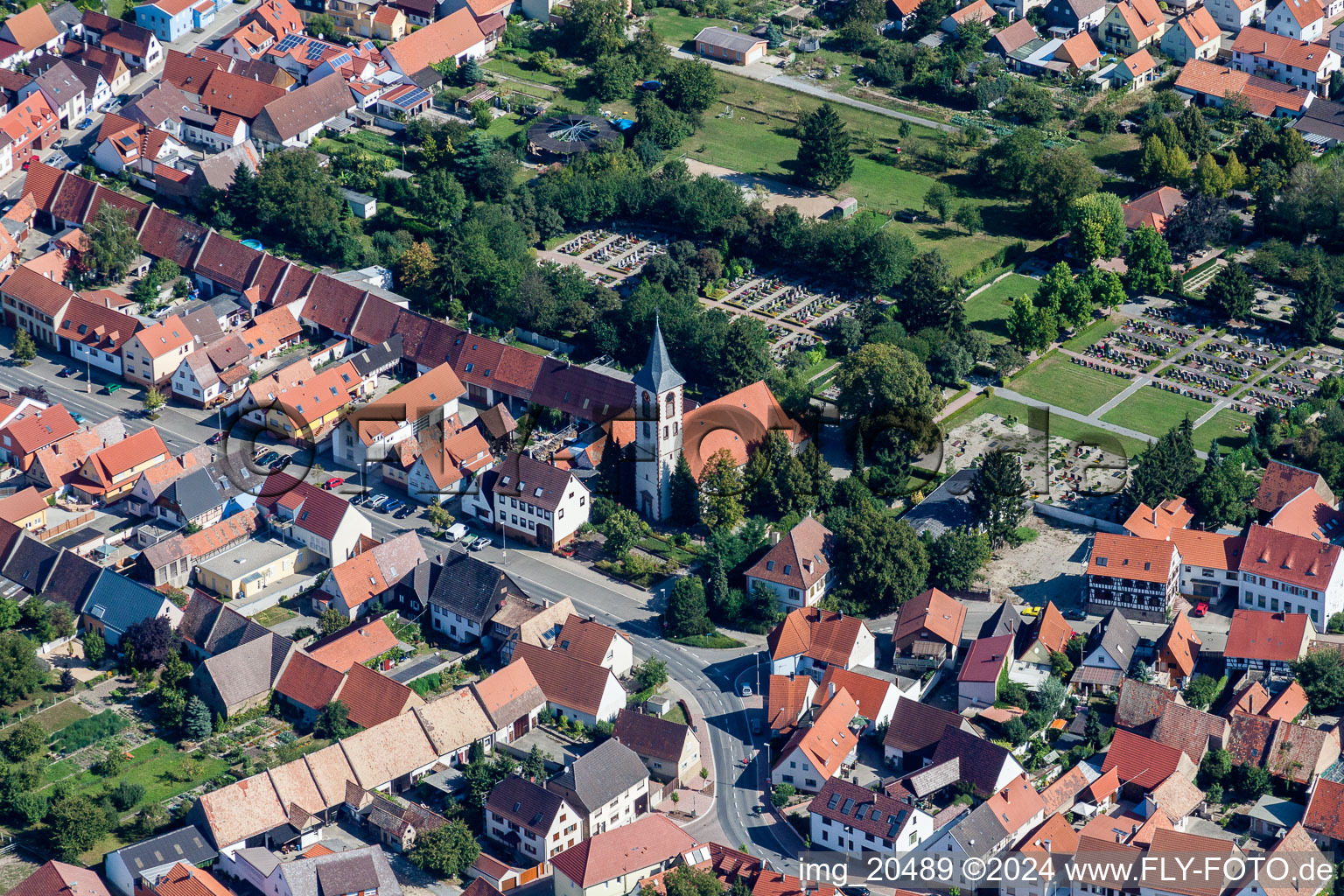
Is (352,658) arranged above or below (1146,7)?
below

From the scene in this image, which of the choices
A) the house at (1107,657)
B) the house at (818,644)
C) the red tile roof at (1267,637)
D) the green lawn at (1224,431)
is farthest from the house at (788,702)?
the green lawn at (1224,431)

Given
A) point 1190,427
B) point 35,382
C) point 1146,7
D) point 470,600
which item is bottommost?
point 35,382

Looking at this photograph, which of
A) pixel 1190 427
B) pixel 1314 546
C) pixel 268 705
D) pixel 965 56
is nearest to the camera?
pixel 268 705

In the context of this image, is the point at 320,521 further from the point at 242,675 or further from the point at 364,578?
the point at 242,675

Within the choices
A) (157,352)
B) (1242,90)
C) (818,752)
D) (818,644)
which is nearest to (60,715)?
(157,352)

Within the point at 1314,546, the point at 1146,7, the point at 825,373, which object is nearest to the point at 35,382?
the point at 825,373

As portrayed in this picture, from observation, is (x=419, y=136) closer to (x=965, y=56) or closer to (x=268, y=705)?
(x=965, y=56)

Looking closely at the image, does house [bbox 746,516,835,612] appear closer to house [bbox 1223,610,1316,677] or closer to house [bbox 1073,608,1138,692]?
house [bbox 1073,608,1138,692]

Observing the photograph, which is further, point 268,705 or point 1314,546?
point 1314,546
